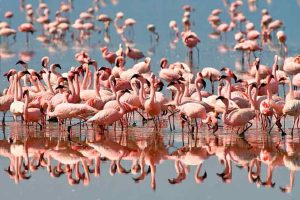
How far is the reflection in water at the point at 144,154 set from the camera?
1070 centimetres

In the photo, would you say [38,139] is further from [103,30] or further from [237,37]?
[103,30]

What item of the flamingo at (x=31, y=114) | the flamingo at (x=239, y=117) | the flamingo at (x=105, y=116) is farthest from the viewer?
the flamingo at (x=31, y=114)

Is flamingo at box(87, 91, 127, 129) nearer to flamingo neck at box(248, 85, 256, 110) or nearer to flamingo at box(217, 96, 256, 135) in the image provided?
flamingo at box(217, 96, 256, 135)

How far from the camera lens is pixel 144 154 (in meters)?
11.9

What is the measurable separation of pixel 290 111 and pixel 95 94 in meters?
3.57

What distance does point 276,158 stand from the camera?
1148 centimetres

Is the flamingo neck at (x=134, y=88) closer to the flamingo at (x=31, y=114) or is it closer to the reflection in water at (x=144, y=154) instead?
the reflection in water at (x=144, y=154)

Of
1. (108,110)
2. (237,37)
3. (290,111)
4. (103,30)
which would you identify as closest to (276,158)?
(290,111)

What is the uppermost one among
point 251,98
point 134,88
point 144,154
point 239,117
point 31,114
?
point 134,88

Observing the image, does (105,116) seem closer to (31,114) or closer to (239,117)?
(31,114)

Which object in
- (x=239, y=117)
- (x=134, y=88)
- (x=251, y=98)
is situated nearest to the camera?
(x=239, y=117)

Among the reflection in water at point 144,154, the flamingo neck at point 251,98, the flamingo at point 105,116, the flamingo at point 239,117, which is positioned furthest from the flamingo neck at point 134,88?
the flamingo at point 239,117

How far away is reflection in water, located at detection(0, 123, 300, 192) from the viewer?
35.1 feet

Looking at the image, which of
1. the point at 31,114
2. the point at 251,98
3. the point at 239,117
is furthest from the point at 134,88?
the point at 239,117
